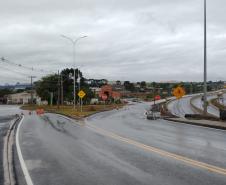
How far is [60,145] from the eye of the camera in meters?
16.8

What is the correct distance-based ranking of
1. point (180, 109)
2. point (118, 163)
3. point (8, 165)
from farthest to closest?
point (180, 109) → point (8, 165) → point (118, 163)

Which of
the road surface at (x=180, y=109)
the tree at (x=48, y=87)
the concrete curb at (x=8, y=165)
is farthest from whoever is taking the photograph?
the tree at (x=48, y=87)

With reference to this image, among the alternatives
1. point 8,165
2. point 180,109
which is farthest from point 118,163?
point 180,109

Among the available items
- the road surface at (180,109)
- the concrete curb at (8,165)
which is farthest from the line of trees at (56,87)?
the concrete curb at (8,165)

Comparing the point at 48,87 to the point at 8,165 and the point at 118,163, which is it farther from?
the point at 118,163

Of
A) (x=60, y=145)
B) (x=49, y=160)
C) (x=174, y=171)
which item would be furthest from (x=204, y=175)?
(x=60, y=145)

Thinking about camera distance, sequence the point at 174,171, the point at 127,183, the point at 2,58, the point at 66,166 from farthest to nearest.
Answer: the point at 2,58, the point at 66,166, the point at 174,171, the point at 127,183

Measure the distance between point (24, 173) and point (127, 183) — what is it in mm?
3160

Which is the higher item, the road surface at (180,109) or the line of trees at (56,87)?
the line of trees at (56,87)

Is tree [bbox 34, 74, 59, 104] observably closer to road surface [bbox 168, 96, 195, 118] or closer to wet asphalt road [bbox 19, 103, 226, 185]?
road surface [bbox 168, 96, 195, 118]

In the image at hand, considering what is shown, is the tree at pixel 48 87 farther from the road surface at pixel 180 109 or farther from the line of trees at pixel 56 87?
the road surface at pixel 180 109

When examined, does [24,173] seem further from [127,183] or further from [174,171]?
[174,171]

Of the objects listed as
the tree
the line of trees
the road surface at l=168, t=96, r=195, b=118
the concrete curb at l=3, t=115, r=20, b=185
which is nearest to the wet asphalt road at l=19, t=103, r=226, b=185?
the concrete curb at l=3, t=115, r=20, b=185

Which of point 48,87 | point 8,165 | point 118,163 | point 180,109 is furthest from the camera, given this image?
point 48,87
